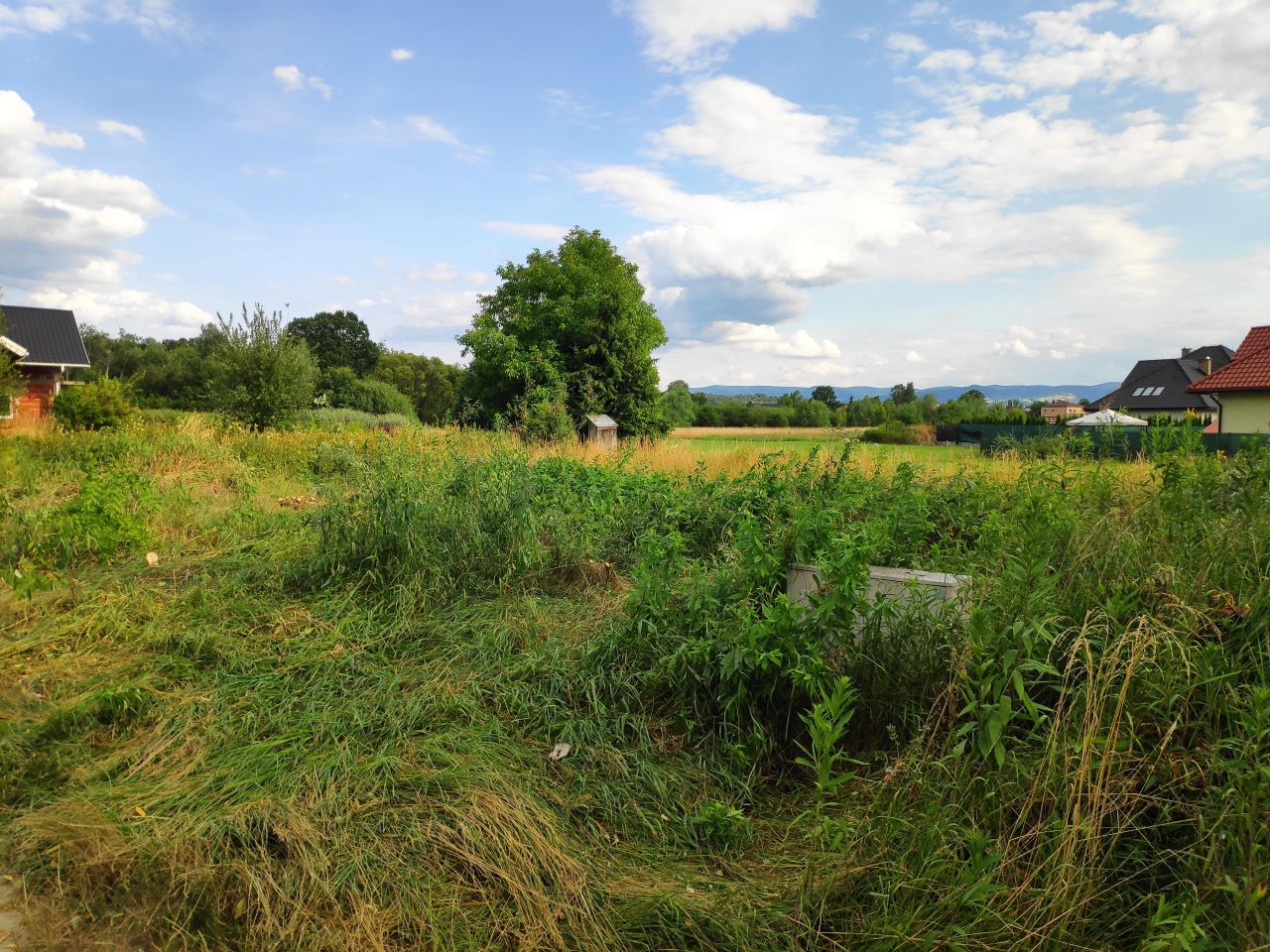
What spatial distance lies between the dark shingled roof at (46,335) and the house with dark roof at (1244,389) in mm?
37499

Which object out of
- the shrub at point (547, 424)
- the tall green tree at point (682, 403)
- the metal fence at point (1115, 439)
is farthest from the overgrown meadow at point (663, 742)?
the tall green tree at point (682, 403)

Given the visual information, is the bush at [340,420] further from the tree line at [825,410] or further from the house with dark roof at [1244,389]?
the house with dark roof at [1244,389]

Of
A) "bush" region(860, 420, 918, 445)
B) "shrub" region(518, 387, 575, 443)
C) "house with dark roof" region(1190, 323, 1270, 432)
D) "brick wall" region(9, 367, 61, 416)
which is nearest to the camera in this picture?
"shrub" region(518, 387, 575, 443)

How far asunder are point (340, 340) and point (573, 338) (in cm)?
4194

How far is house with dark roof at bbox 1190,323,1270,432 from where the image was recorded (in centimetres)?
2064

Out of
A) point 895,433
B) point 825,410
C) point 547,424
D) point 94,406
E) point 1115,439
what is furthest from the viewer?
point 895,433

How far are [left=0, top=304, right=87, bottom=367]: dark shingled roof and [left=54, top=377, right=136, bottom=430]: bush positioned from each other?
13579 mm

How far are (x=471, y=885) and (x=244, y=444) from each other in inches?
463

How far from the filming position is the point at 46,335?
29.2 meters

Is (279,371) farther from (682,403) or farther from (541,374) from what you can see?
(682,403)

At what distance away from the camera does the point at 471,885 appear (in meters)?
2.47

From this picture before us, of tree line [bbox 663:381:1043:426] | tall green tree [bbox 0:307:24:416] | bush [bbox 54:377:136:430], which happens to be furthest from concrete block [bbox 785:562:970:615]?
tree line [bbox 663:381:1043:426]

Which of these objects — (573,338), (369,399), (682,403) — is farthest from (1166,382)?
(369,399)

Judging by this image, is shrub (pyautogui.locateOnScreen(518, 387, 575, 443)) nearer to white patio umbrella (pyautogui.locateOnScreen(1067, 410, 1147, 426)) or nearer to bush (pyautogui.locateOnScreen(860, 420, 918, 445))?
white patio umbrella (pyautogui.locateOnScreen(1067, 410, 1147, 426))
